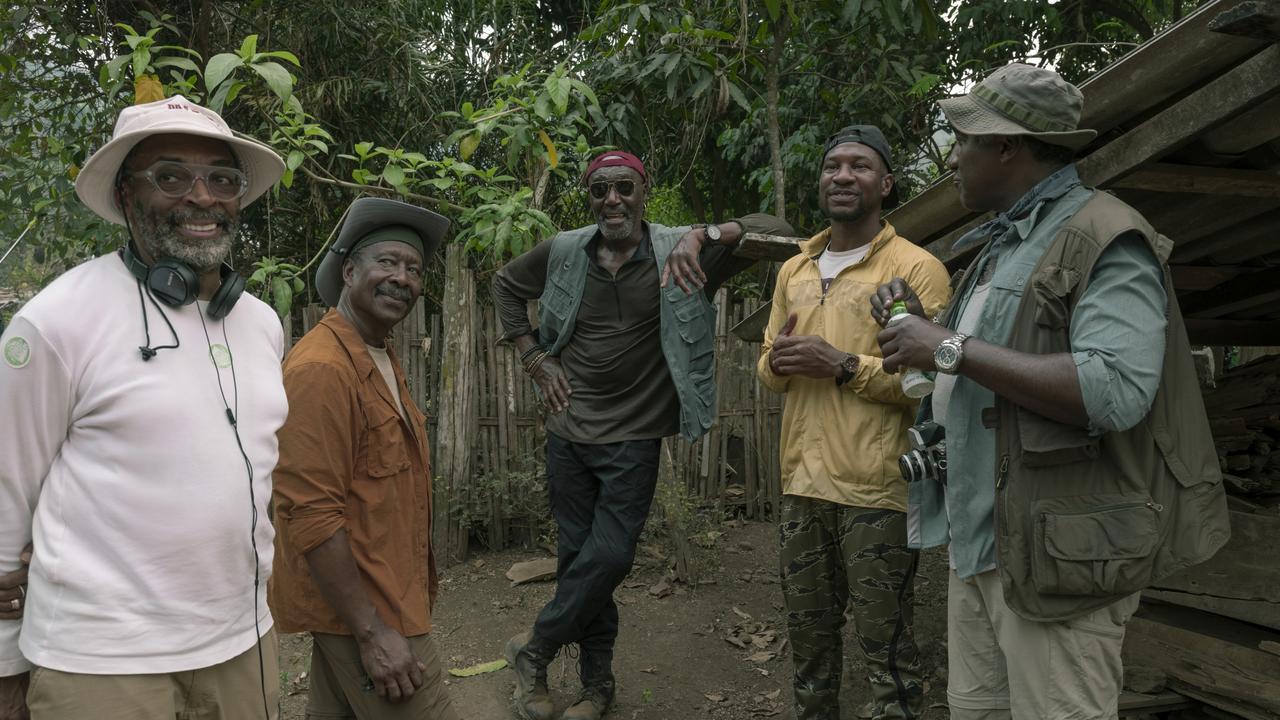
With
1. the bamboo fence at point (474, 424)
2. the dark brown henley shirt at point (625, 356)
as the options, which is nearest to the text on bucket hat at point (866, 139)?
the dark brown henley shirt at point (625, 356)

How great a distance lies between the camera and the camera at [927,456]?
2.70 m

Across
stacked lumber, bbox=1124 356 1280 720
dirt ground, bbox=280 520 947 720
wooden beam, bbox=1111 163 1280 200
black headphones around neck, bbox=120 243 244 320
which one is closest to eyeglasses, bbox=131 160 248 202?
black headphones around neck, bbox=120 243 244 320

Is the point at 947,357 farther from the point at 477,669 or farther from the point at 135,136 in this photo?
the point at 477,669

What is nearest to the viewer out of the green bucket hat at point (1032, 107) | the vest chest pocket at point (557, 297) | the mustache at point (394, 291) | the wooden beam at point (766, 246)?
the green bucket hat at point (1032, 107)

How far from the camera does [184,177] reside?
7.09 ft

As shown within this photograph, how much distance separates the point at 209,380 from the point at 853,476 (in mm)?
2165

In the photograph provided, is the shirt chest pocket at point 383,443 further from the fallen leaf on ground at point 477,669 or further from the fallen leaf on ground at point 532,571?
the fallen leaf on ground at point 532,571

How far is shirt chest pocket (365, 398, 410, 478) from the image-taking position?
2.56 m

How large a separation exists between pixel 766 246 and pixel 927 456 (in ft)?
4.98

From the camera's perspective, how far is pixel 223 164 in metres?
2.27

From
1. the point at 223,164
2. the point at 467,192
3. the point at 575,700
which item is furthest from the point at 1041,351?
the point at 467,192

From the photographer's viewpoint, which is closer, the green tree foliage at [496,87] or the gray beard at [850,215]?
the gray beard at [850,215]

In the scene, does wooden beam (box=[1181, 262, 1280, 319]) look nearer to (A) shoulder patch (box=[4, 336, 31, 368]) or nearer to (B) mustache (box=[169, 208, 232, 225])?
(B) mustache (box=[169, 208, 232, 225])

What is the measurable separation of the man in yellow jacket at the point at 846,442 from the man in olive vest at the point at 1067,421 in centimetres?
77
